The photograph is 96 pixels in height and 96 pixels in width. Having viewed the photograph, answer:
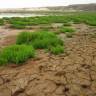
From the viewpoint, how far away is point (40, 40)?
873cm

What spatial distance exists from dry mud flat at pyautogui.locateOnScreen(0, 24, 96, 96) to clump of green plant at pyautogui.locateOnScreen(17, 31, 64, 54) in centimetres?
109

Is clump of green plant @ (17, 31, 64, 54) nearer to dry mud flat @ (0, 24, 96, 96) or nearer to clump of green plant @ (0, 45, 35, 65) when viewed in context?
dry mud flat @ (0, 24, 96, 96)

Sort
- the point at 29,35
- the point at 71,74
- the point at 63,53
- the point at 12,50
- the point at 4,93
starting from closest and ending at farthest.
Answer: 1. the point at 4,93
2. the point at 71,74
3. the point at 12,50
4. the point at 63,53
5. the point at 29,35

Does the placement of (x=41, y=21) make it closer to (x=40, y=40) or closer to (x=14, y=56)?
(x=40, y=40)

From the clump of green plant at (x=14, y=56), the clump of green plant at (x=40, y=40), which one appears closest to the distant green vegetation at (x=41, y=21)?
the clump of green plant at (x=40, y=40)

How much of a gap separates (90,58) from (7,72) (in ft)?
8.38

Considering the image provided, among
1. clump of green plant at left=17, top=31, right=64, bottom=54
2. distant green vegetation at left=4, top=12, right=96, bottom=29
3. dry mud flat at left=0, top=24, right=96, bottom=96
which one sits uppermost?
clump of green plant at left=17, top=31, right=64, bottom=54

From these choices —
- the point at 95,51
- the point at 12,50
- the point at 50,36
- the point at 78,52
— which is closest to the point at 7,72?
the point at 12,50

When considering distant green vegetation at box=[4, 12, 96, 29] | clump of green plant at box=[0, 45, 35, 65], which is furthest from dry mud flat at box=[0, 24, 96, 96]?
distant green vegetation at box=[4, 12, 96, 29]

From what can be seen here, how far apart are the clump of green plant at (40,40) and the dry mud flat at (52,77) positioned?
1087 millimetres

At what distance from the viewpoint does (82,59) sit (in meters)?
6.99

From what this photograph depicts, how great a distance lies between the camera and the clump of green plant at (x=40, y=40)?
844 cm

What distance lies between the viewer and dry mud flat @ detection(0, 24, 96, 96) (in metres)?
4.81

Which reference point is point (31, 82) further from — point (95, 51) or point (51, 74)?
point (95, 51)
